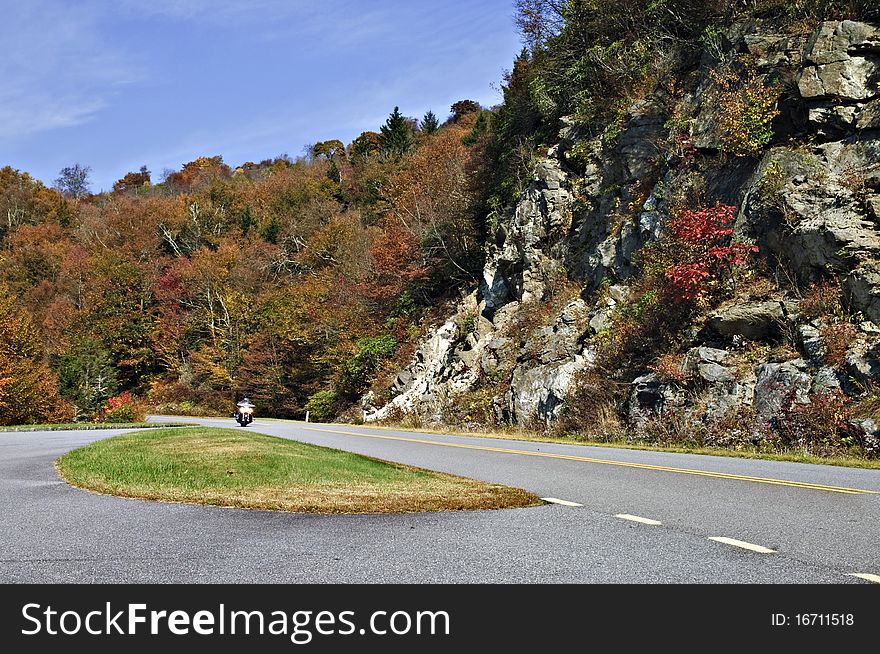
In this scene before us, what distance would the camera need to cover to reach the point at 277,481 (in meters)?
8.81

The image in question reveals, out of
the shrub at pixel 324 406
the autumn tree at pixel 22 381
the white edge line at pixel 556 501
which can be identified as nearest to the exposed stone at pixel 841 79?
the white edge line at pixel 556 501

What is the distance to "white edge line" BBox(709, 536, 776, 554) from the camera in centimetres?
489

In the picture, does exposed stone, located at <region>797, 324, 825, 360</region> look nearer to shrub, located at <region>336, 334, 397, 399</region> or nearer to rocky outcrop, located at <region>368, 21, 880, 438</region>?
rocky outcrop, located at <region>368, 21, 880, 438</region>

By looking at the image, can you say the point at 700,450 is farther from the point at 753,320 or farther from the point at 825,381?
the point at 753,320

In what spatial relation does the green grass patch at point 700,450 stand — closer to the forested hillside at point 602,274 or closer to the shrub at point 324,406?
the forested hillside at point 602,274

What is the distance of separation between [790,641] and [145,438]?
52.3 feet

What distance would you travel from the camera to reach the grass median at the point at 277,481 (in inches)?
283

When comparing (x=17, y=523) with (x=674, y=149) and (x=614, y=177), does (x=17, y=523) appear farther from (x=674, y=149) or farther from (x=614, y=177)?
(x=614, y=177)

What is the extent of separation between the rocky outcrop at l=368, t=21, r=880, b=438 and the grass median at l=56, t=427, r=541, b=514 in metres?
9.32

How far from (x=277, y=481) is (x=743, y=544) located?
229 inches

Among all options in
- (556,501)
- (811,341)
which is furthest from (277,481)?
(811,341)

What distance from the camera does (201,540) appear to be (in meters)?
5.32

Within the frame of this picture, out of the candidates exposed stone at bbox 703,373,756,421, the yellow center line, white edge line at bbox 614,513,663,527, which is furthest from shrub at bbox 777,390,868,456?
white edge line at bbox 614,513,663,527

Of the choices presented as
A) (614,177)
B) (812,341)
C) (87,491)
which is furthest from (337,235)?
(87,491)
